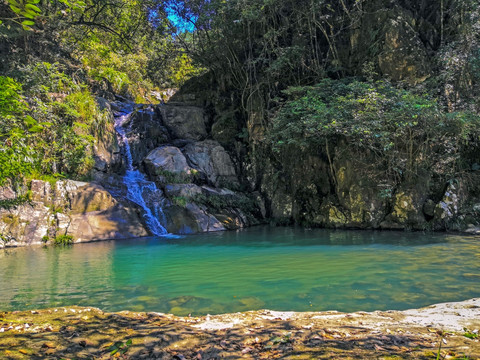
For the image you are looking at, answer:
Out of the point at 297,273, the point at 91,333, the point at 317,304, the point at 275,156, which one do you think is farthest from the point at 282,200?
the point at 91,333

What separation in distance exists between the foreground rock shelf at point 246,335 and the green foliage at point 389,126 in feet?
26.0

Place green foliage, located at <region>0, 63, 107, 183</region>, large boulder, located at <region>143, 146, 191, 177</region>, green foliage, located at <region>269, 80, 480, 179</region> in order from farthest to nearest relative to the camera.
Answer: large boulder, located at <region>143, 146, 191, 177</region> → green foliage, located at <region>0, 63, 107, 183</region> → green foliage, located at <region>269, 80, 480, 179</region>

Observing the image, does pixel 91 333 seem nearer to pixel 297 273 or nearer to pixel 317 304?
pixel 317 304

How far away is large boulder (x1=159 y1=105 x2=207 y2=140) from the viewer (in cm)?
1830

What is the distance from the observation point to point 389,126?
10.9 m

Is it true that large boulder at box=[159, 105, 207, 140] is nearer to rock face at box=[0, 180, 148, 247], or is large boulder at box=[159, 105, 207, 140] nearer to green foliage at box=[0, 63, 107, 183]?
green foliage at box=[0, 63, 107, 183]

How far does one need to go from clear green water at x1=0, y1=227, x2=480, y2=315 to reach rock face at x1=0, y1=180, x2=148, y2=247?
118 cm

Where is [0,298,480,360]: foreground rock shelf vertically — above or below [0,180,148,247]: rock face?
below

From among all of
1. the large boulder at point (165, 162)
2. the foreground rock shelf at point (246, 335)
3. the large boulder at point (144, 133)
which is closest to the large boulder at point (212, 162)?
the large boulder at point (165, 162)

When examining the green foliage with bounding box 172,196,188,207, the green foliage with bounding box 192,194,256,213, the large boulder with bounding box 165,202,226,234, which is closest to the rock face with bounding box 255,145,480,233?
the green foliage with bounding box 192,194,256,213

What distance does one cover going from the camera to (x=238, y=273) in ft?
20.9

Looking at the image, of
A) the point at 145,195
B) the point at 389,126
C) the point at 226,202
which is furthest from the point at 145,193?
the point at 389,126

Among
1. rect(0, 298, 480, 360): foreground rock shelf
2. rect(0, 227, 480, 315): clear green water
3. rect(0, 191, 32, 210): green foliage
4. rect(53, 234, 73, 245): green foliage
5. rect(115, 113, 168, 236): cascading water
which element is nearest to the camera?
rect(0, 298, 480, 360): foreground rock shelf

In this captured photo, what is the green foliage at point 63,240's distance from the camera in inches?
420
